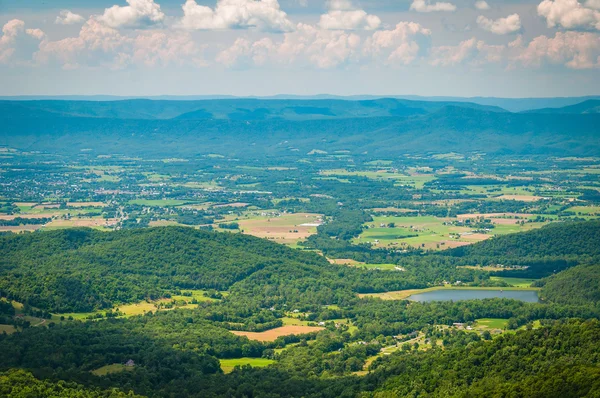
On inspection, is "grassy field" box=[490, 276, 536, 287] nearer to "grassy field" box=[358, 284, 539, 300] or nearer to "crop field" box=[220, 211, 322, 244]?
"grassy field" box=[358, 284, 539, 300]

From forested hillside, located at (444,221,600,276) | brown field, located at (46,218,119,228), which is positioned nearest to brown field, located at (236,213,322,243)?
brown field, located at (46,218,119,228)

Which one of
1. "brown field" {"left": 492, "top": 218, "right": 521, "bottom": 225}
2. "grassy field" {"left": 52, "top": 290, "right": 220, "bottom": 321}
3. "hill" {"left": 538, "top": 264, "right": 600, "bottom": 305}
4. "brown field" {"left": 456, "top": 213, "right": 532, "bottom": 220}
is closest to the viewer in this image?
"grassy field" {"left": 52, "top": 290, "right": 220, "bottom": 321}

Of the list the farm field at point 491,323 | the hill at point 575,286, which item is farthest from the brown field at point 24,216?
the farm field at point 491,323

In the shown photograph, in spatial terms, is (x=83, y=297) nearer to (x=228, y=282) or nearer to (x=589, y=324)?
(x=228, y=282)

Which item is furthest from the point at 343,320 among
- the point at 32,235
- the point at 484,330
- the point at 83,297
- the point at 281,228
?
the point at 281,228

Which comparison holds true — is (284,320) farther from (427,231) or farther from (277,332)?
(427,231)

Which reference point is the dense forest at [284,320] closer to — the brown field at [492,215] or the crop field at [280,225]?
the crop field at [280,225]

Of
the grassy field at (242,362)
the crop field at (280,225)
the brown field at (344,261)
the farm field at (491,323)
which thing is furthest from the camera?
the crop field at (280,225)
